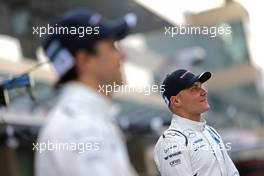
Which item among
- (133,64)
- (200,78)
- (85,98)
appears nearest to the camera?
(85,98)

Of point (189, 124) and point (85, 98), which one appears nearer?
point (85, 98)

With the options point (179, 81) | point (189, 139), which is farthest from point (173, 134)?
point (179, 81)

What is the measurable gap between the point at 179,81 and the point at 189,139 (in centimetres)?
27

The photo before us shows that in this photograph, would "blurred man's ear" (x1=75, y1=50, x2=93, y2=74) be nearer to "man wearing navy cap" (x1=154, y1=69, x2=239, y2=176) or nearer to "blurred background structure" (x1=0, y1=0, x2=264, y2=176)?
"man wearing navy cap" (x1=154, y1=69, x2=239, y2=176)

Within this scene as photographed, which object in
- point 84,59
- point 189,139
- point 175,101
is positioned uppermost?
point 84,59

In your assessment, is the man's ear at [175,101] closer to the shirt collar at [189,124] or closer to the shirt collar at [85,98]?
the shirt collar at [189,124]

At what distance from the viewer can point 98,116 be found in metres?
1.73

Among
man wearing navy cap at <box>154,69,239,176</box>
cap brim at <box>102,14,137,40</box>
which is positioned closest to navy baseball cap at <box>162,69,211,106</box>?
man wearing navy cap at <box>154,69,239,176</box>

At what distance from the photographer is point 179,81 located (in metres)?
2.89

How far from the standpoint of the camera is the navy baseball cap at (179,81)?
2873 mm

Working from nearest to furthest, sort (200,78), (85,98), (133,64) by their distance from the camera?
1. (85,98)
2. (200,78)
3. (133,64)

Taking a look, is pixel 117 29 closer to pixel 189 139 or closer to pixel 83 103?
pixel 83 103

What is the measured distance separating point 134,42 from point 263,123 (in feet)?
54.8

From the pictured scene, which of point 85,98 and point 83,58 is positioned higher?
point 83,58
